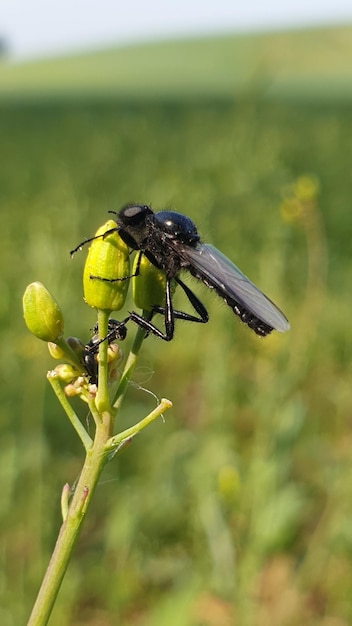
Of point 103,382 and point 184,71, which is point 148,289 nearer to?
point 103,382

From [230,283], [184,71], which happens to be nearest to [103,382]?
[230,283]

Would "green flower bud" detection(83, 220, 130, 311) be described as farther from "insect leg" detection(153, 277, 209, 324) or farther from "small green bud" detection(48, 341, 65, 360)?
"insect leg" detection(153, 277, 209, 324)

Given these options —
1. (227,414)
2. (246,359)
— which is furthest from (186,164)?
(227,414)

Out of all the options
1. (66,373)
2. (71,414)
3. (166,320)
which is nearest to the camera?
(71,414)

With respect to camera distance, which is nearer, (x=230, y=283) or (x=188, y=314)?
(x=230, y=283)

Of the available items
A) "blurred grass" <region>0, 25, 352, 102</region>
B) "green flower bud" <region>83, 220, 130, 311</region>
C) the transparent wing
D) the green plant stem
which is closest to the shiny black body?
the transparent wing

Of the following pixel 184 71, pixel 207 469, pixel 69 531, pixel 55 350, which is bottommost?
pixel 207 469

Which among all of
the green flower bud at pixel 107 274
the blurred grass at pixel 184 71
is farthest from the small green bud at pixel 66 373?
the blurred grass at pixel 184 71

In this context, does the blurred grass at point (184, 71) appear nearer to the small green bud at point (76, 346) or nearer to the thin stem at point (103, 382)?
the small green bud at point (76, 346)
